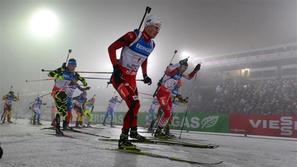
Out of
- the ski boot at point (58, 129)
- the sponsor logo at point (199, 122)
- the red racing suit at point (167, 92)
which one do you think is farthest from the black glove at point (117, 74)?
the sponsor logo at point (199, 122)

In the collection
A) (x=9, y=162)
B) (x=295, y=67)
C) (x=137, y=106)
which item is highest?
(x=295, y=67)

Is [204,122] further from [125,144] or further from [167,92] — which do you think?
[125,144]

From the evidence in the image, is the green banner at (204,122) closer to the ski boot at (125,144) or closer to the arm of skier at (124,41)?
the arm of skier at (124,41)

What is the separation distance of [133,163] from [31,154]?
4.36 ft

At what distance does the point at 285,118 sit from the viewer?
18156 millimetres

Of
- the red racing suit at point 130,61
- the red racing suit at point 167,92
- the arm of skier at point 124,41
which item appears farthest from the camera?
the red racing suit at point 167,92

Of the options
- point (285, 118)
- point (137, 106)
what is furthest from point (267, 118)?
point (137, 106)

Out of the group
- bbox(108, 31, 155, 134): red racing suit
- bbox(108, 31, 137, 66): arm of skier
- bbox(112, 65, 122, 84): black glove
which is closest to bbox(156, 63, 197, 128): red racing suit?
bbox(108, 31, 155, 134): red racing suit

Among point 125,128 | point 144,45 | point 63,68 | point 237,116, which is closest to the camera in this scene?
point 125,128

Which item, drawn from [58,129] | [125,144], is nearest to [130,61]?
[125,144]

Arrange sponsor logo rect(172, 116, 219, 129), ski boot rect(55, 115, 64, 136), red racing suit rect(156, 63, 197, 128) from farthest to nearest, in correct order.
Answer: sponsor logo rect(172, 116, 219, 129) → red racing suit rect(156, 63, 197, 128) → ski boot rect(55, 115, 64, 136)

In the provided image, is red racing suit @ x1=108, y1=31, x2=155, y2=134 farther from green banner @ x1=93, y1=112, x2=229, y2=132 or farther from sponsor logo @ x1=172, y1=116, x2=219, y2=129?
sponsor logo @ x1=172, y1=116, x2=219, y2=129

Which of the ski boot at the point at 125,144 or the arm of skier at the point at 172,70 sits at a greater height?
the arm of skier at the point at 172,70

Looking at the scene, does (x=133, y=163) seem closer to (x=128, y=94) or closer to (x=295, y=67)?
(x=128, y=94)
